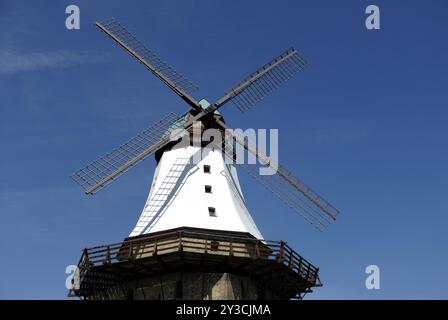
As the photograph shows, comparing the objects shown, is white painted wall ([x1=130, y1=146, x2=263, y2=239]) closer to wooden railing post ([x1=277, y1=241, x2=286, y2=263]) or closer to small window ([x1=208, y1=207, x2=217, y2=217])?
small window ([x1=208, y1=207, x2=217, y2=217])

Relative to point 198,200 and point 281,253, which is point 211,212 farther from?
point 281,253

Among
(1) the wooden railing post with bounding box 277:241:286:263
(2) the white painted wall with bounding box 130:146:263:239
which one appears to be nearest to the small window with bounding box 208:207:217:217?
(2) the white painted wall with bounding box 130:146:263:239

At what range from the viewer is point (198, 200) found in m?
29.0

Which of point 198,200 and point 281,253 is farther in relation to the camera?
point 198,200

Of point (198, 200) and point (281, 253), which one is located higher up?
point (198, 200)

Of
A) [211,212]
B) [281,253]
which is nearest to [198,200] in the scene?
[211,212]

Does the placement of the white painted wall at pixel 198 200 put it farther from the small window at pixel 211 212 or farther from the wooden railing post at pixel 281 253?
the wooden railing post at pixel 281 253

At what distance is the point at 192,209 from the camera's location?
93.4 ft
